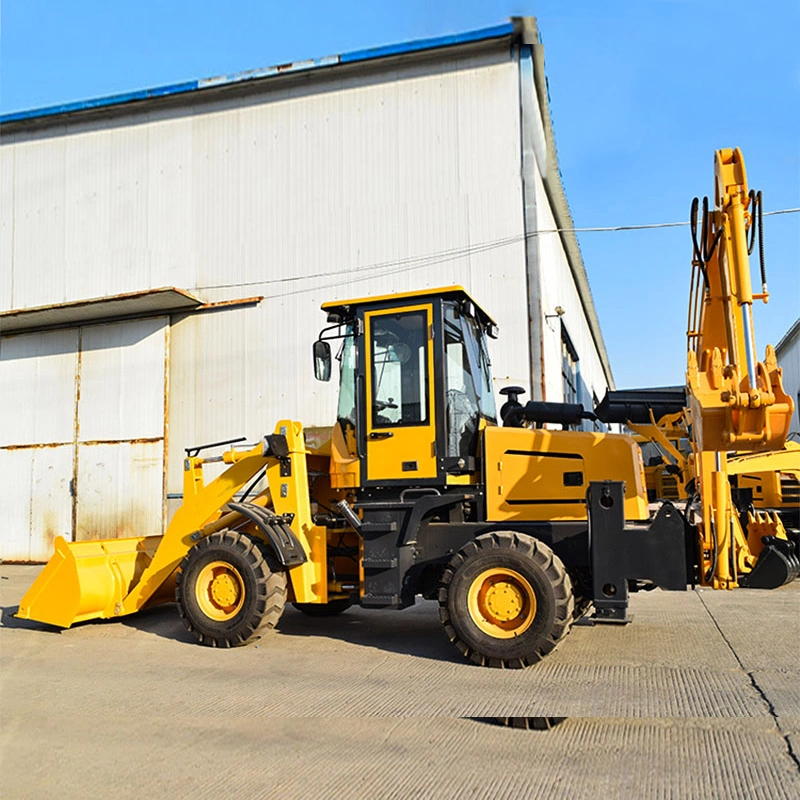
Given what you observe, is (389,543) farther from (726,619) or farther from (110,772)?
(726,619)

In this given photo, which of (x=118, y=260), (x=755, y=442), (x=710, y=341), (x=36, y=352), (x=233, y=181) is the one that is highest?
(x=233, y=181)

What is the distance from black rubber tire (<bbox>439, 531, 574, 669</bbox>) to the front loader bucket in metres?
3.60

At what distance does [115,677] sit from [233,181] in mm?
10671

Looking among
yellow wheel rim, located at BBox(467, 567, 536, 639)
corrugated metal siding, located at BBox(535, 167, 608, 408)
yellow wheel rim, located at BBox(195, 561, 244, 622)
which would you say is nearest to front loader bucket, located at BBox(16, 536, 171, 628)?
yellow wheel rim, located at BBox(195, 561, 244, 622)

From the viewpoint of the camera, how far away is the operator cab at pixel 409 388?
270 inches

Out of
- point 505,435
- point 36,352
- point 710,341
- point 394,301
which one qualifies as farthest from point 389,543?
point 36,352

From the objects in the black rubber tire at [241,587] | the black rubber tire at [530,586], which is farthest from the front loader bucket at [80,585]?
the black rubber tire at [530,586]

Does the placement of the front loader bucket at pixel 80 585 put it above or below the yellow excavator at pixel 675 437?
below

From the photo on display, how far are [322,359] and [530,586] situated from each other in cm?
268

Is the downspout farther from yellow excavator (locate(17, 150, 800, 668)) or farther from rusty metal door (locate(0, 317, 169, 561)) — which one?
rusty metal door (locate(0, 317, 169, 561))

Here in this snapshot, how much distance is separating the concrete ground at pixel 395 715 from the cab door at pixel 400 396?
161 cm

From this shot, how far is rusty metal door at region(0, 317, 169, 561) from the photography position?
49.0 ft

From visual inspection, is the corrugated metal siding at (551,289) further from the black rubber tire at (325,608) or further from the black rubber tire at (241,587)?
the black rubber tire at (241,587)

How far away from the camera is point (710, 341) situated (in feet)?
24.7
